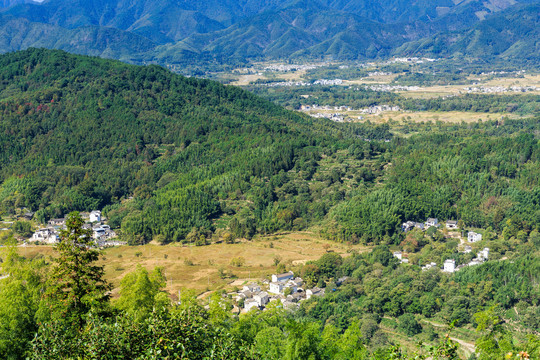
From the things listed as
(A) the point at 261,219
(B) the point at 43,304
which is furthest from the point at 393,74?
(B) the point at 43,304

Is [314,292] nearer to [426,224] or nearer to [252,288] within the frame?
[252,288]

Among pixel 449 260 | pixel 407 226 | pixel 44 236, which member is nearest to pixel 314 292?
pixel 449 260

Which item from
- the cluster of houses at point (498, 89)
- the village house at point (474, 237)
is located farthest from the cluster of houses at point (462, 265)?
the cluster of houses at point (498, 89)

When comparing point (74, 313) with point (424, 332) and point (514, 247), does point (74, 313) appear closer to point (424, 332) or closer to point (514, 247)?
point (424, 332)

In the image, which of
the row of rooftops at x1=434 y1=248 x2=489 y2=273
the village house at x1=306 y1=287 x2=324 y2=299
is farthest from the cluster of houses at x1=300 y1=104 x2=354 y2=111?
the village house at x1=306 y1=287 x2=324 y2=299

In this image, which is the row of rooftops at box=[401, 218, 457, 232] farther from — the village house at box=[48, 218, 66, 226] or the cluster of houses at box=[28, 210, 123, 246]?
the village house at box=[48, 218, 66, 226]

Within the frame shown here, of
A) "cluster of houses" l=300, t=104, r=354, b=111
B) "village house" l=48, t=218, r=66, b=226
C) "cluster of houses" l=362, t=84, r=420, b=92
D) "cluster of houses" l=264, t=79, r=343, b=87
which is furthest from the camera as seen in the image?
"cluster of houses" l=264, t=79, r=343, b=87

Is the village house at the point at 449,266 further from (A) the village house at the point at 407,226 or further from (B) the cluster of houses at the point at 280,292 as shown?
(A) the village house at the point at 407,226
